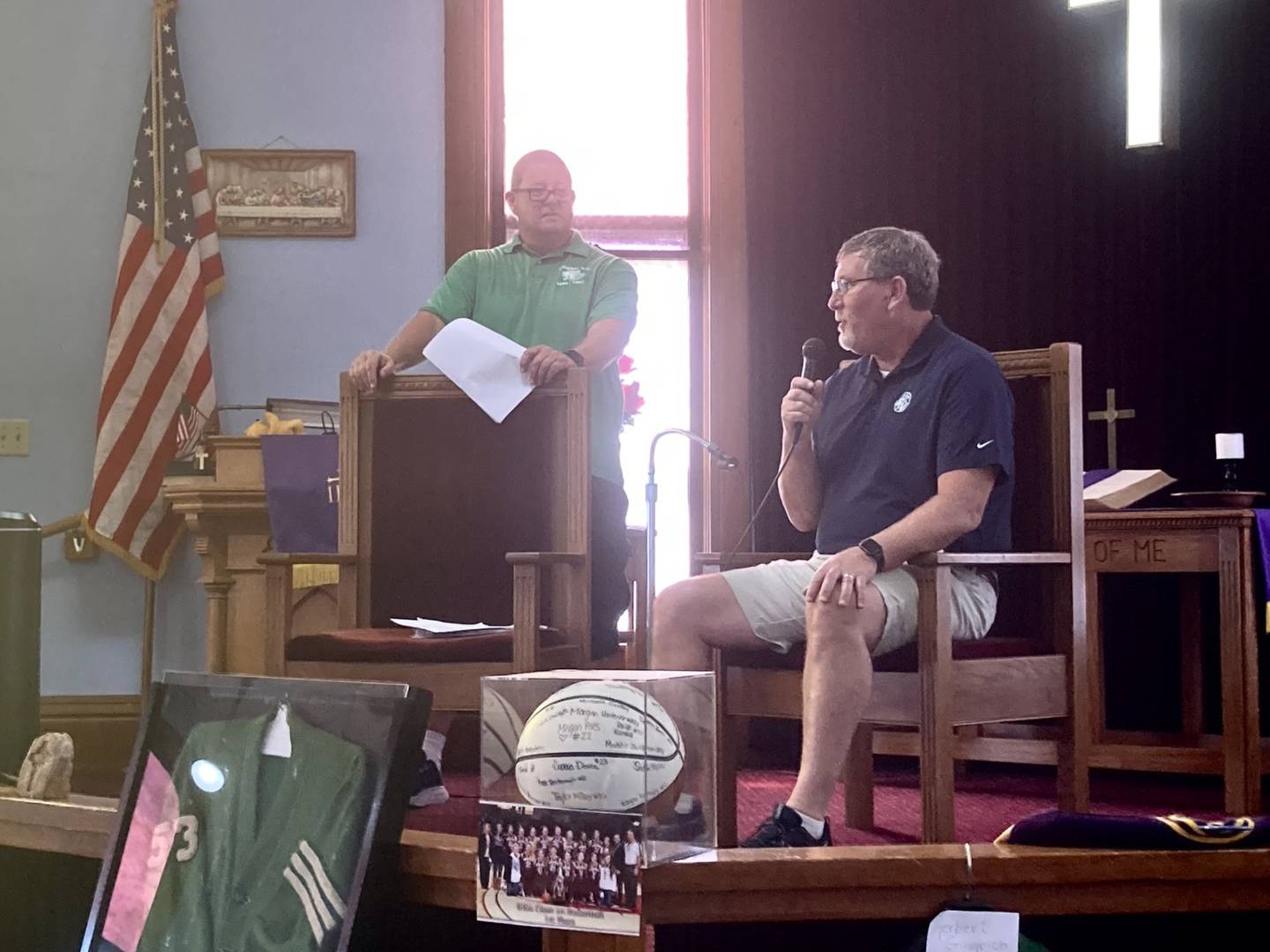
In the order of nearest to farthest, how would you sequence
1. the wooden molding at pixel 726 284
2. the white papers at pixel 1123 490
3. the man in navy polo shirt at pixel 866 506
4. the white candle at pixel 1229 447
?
the man in navy polo shirt at pixel 866 506
the white papers at pixel 1123 490
the white candle at pixel 1229 447
the wooden molding at pixel 726 284

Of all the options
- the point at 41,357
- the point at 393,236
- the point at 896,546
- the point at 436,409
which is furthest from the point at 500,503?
the point at 41,357

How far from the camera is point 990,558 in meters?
2.16

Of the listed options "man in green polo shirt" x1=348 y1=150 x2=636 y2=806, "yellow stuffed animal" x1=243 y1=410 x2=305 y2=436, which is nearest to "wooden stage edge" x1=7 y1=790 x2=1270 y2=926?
"man in green polo shirt" x1=348 y1=150 x2=636 y2=806

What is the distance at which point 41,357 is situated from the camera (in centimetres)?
414

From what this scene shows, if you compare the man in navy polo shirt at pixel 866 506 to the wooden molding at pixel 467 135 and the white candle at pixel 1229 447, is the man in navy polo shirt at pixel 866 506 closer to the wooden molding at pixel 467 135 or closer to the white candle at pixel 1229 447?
the white candle at pixel 1229 447

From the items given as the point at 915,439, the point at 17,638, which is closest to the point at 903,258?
the point at 915,439

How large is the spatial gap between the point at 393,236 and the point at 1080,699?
2.67m

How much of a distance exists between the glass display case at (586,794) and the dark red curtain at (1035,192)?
2405 millimetres

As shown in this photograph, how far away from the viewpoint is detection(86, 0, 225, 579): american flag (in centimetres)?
397

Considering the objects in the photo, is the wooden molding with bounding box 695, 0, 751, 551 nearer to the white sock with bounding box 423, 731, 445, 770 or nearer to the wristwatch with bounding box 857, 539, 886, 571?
the white sock with bounding box 423, 731, 445, 770

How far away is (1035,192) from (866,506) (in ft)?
6.60

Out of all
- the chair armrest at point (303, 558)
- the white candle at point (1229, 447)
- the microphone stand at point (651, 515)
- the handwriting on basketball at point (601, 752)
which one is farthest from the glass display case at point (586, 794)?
the white candle at point (1229, 447)

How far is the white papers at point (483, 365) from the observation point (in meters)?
2.72

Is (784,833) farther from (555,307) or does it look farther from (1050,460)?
(555,307)
